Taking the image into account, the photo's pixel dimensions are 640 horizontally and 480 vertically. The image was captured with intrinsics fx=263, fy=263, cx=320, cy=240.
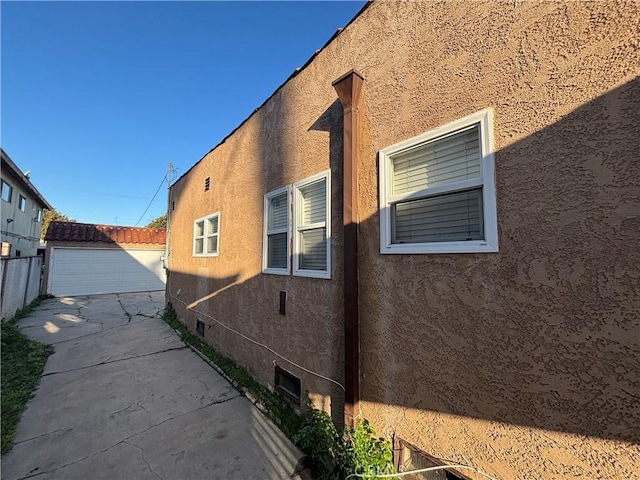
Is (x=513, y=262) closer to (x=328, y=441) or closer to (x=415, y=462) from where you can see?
(x=415, y=462)

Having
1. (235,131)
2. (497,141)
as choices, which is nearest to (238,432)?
(497,141)

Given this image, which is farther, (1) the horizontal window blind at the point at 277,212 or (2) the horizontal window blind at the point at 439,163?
(1) the horizontal window blind at the point at 277,212

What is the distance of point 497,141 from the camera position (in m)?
1.71

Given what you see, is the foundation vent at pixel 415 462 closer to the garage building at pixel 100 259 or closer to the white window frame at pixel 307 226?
the white window frame at pixel 307 226

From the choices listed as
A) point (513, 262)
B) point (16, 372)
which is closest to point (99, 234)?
point (16, 372)

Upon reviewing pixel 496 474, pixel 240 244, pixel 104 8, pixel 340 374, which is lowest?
pixel 496 474

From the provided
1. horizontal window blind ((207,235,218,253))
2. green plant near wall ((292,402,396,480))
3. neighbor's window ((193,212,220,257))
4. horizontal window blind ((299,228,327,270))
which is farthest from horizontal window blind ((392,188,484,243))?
horizontal window blind ((207,235,218,253))

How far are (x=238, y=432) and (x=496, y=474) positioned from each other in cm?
253

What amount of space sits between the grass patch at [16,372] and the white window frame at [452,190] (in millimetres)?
4373

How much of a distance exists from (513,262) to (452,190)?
637 mm

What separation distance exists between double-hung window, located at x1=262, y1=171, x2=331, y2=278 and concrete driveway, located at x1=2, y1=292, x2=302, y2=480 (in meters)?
1.87

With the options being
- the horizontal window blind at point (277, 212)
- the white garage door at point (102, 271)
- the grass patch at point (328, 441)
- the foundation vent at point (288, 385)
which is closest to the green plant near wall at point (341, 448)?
the grass patch at point (328, 441)

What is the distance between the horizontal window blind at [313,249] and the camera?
120 inches

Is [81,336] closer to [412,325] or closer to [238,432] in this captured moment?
[238,432]
